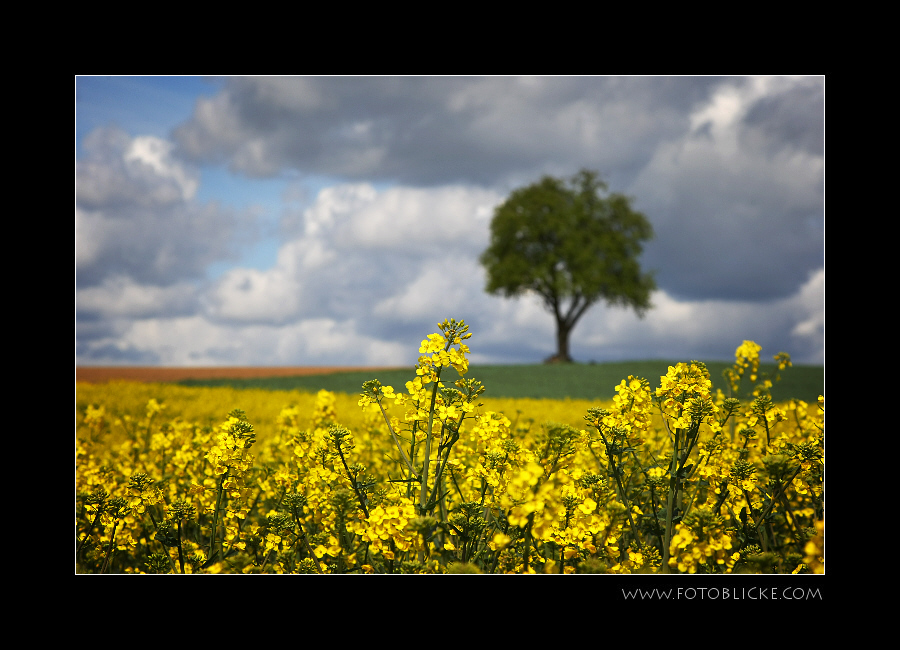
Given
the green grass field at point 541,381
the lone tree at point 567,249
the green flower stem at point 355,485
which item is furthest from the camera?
the lone tree at point 567,249

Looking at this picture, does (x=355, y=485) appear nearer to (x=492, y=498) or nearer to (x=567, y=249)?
(x=492, y=498)

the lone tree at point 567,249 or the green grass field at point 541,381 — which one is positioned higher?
the lone tree at point 567,249

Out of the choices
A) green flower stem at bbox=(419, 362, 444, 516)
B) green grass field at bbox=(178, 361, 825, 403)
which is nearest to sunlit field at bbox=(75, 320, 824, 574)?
green flower stem at bbox=(419, 362, 444, 516)

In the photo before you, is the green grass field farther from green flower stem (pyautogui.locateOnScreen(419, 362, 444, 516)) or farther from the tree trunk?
green flower stem (pyautogui.locateOnScreen(419, 362, 444, 516))

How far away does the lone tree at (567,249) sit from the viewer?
32.2 meters

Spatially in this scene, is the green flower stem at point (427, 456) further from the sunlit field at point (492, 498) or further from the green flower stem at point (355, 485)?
the green flower stem at point (355, 485)

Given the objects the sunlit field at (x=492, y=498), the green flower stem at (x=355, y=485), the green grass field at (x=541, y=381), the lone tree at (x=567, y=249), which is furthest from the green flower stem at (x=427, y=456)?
the lone tree at (x=567, y=249)

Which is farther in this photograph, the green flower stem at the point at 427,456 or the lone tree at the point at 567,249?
the lone tree at the point at 567,249

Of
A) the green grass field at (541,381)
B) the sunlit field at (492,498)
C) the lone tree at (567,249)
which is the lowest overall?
the green grass field at (541,381)

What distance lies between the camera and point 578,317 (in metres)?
33.1

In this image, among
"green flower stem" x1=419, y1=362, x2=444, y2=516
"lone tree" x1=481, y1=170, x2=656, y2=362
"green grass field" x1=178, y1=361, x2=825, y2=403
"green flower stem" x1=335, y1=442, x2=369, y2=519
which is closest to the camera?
"green flower stem" x1=419, y1=362, x2=444, y2=516

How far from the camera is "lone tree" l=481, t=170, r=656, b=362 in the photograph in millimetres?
32188

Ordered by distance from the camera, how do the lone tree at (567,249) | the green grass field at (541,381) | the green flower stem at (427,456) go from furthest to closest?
the lone tree at (567,249) → the green grass field at (541,381) → the green flower stem at (427,456)
